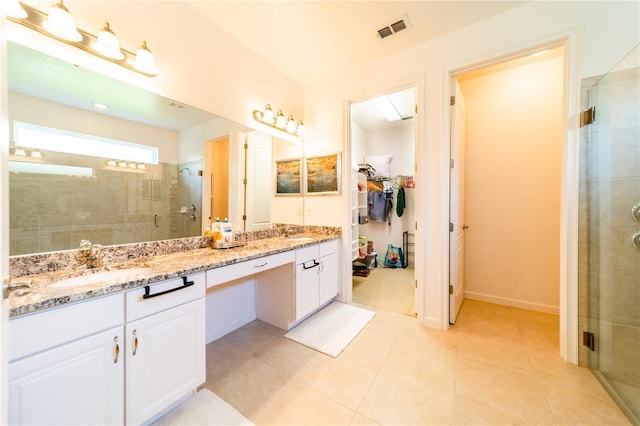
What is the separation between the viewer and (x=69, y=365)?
2.95 ft

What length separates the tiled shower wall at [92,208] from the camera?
3.79ft

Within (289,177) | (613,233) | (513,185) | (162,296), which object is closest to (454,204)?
(613,233)

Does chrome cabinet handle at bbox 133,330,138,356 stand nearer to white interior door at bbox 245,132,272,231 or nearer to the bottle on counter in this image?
the bottle on counter

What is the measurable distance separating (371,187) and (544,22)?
284 centimetres

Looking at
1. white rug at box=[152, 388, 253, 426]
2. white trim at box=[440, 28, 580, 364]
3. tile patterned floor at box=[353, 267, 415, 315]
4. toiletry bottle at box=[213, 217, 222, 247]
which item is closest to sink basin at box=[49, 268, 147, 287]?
toiletry bottle at box=[213, 217, 222, 247]

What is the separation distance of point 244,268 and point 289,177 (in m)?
A: 1.54

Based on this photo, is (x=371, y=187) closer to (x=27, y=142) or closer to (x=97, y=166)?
(x=97, y=166)

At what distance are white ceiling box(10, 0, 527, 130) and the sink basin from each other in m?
1.02

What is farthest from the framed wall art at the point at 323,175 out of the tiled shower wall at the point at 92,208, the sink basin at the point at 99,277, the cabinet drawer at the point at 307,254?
the sink basin at the point at 99,277

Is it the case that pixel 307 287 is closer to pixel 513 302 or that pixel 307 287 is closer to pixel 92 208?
pixel 92 208

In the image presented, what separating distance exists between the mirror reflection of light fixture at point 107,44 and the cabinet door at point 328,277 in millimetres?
2154

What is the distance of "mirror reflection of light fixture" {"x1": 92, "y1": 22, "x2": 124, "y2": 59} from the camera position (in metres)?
1.27

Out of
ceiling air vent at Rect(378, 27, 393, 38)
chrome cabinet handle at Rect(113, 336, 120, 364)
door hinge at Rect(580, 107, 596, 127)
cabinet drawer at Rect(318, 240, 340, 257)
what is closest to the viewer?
chrome cabinet handle at Rect(113, 336, 120, 364)

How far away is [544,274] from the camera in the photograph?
2477 millimetres
